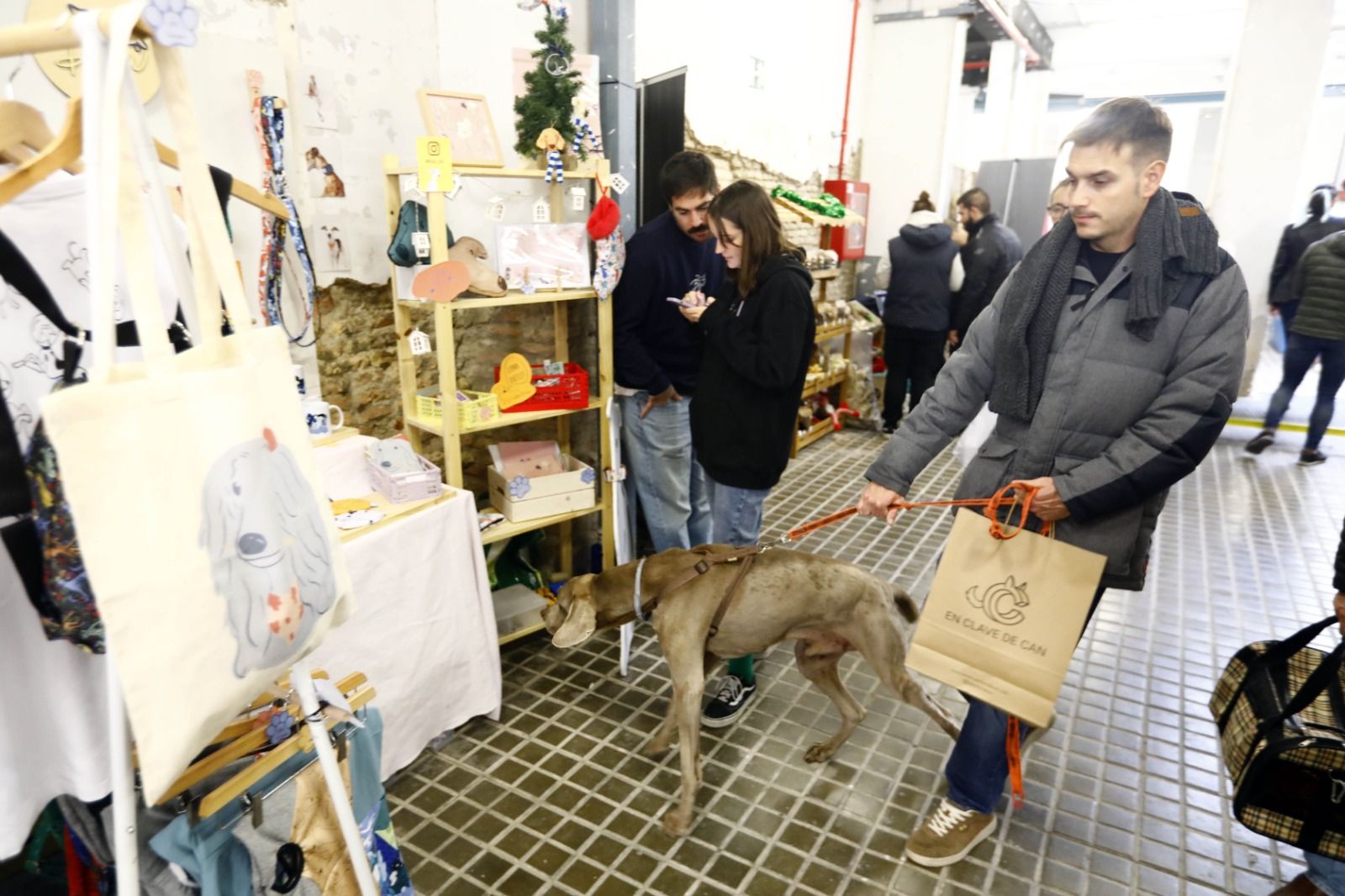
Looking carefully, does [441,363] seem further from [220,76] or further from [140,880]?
[140,880]

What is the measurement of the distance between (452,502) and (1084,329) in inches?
72.7

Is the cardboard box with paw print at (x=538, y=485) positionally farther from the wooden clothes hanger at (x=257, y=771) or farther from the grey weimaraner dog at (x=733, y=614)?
the wooden clothes hanger at (x=257, y=771)

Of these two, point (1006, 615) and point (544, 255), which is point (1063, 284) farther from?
point (544, 255)

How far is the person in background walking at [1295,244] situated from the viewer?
19.2 feet

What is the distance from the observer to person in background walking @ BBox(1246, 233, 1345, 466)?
5.25m

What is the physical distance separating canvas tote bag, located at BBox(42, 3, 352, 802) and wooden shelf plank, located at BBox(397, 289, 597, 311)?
164 centimetres

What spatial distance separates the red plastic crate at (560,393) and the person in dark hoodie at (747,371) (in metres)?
0.50

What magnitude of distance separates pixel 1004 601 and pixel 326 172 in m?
2.49

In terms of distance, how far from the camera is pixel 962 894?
6.74 ft

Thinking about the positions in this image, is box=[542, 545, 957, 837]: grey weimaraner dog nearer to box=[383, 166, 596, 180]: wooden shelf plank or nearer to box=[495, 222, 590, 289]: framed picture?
box=[495, 222, 590, 289]: framed picture

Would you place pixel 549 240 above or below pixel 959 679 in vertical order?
above

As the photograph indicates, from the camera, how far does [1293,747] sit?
1.61 m

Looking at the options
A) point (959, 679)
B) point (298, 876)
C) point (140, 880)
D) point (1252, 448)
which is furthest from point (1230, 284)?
point (1252, 448)


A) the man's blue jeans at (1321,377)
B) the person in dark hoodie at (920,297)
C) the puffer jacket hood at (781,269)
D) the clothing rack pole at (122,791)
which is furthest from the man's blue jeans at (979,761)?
the man's blue jeans at (1321,377)
